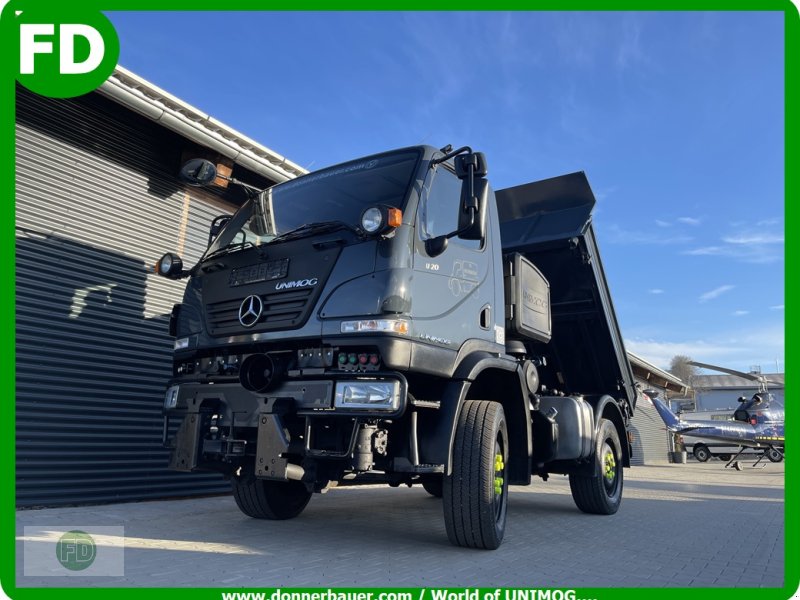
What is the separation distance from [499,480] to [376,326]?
1805mm

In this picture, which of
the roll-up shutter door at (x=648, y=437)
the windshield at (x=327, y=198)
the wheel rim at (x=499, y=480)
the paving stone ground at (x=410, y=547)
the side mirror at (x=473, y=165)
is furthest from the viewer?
the roll-up shutter door at (x=648, y=437)

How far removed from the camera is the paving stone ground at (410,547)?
12.1ft

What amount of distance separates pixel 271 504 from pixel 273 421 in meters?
2.19

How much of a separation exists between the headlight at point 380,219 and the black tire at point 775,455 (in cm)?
2584

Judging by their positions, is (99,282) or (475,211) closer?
(475,211)

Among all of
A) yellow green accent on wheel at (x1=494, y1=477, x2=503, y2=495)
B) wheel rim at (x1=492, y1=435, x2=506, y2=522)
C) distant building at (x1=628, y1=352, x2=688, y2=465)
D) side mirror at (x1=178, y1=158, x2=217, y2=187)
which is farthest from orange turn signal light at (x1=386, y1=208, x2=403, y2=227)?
distant building at (x1=628, y1=352, x2=688, y2=465)

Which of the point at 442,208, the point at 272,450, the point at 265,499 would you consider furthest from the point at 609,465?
the point at 272,450

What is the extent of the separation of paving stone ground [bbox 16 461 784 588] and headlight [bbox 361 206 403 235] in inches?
87.3

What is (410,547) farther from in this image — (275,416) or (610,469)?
(610,469)

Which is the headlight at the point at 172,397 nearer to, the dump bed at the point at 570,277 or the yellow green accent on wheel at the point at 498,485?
the yellow green accent on wheel at the point at 498,485

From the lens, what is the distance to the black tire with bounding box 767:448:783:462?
2406 centimetres

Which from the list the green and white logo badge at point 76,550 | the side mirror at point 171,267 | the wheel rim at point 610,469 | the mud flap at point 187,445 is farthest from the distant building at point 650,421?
the green and white logo badge at point 76,550

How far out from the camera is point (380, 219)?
403 centimetres

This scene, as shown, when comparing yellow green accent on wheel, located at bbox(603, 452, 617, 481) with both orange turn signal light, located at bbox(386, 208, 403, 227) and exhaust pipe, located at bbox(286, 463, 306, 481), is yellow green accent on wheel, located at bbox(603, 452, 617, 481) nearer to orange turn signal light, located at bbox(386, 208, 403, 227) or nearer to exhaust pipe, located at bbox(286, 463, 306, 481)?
exhaust pipe, located at bbox(286, 463, 306, 481)
